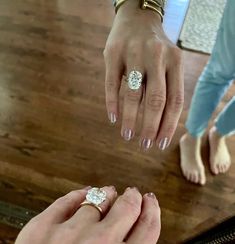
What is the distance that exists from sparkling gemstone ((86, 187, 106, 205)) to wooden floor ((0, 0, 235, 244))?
57 cm

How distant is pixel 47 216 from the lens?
46 cm

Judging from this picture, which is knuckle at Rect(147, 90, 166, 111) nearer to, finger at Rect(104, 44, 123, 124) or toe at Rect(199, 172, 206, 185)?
→ finger at Rect(104, 44, 123, 124)

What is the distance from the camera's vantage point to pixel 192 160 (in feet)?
4.16

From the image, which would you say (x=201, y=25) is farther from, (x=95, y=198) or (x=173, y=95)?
(x=95, y=198)

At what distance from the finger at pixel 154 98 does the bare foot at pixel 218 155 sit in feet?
2.65

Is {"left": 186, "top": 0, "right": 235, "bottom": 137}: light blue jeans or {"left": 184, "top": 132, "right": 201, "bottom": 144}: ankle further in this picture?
{"left": 184, "top": 132, "right": 201, "bottom": 144}: ankle

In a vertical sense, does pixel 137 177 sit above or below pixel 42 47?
below

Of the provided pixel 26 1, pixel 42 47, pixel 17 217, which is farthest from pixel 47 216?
pixel 26 1

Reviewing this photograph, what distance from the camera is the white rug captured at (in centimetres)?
165

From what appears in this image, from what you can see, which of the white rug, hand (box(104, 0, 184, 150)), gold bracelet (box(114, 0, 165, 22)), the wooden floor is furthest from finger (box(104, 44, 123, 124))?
the white rug

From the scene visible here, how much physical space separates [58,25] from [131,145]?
808mm

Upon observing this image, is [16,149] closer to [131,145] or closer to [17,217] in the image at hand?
[17,217]

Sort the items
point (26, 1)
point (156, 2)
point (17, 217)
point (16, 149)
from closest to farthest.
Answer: point (156, 2), point (17, 217), point (16, 149), point (26, 1)

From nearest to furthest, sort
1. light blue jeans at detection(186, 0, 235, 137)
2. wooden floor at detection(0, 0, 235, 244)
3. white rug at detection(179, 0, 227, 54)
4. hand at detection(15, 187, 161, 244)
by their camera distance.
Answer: hand at detection(15, 187, 161, 244) → light blue jeans at detection(186, 0, 235, 137) → wooden floor at detection(0, 0, 235, 244) → white rug at detection(179, 0, 227, 54)
